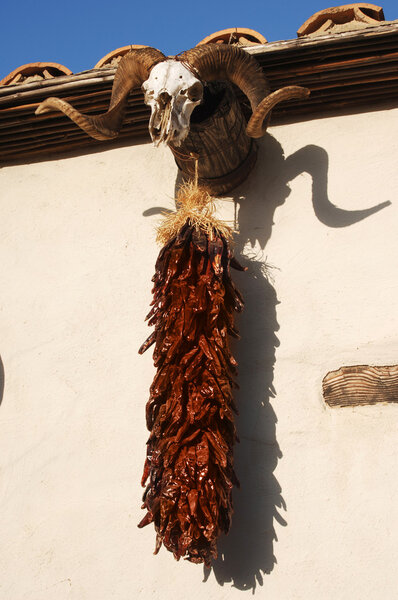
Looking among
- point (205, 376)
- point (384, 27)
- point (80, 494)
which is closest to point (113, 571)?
point (80, 494)

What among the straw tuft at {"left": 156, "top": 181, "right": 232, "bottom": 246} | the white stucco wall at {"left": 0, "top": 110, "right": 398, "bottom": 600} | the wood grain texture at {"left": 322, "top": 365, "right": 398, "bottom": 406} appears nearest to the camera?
the white stucco wall at {"left": 0, "top": 110, "right": 398, "bottom": 600}

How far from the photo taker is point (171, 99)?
2.46 meters

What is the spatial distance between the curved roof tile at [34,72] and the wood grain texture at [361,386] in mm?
2413

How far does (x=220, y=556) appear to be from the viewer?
230 cm

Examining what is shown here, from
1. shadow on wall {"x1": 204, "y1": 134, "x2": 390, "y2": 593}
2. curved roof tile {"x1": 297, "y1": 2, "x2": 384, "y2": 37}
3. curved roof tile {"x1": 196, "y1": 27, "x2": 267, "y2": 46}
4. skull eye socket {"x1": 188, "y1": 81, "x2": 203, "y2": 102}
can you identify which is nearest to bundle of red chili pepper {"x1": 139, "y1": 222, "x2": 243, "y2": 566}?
shadow on wall {"x1": 204, "y1": 134, "x2": 390, "y2": 593}

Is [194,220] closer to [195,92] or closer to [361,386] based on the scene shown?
[195,92]

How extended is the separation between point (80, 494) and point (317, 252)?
1.56m

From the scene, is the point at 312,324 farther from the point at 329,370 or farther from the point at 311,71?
the point at 311,71

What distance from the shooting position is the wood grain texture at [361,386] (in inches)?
95.0

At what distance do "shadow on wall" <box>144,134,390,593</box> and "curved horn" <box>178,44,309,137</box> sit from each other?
1.55ft

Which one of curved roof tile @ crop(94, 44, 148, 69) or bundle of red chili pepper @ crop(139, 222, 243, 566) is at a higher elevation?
curved roof tile @ crop(94, 44, 148, 69)

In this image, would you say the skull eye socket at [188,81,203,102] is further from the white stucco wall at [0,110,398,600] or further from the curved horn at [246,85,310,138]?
the white stucco wall at [0,110,398,600]

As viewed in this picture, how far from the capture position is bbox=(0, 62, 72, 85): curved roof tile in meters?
3.56

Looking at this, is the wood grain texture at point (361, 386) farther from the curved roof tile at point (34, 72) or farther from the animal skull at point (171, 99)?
the curved roof tile at point (34, 72)
